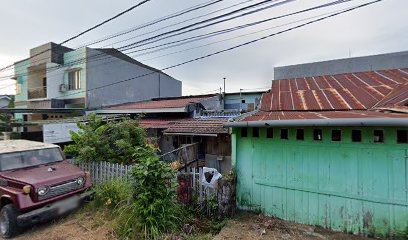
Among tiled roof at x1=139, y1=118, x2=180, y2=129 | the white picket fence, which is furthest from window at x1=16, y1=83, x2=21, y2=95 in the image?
the white picket fence

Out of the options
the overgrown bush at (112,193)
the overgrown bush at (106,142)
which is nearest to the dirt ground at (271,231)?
the overgrown bush at (112,193)

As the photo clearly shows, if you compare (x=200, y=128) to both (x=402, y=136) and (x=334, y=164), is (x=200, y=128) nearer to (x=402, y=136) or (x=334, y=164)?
(x=334, y=164)

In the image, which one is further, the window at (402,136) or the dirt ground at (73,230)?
the dirt ground at (73,230)

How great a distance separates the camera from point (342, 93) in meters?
7.08

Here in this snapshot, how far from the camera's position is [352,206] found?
4.56 meters

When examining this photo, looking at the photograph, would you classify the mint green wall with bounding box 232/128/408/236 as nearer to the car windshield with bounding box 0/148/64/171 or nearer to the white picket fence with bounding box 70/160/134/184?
the white picket fence with bounding box 70/160/134/184

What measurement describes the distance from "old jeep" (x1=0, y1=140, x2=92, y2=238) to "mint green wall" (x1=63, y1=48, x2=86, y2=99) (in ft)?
35.4

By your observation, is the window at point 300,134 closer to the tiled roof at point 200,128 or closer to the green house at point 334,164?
the green house at point 334,164

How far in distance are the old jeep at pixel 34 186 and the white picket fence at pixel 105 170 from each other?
64cm

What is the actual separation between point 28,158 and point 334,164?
8047 millimetres

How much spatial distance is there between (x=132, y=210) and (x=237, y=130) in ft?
10.6

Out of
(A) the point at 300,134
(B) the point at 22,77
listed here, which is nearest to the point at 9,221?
(A) the point at 300,134

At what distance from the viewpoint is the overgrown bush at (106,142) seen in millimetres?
7539

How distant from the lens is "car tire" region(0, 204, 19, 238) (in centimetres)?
525
